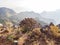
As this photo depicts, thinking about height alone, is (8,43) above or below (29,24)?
below

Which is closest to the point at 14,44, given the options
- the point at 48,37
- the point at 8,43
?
the point at 8,43

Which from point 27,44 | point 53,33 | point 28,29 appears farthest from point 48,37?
point 28,29

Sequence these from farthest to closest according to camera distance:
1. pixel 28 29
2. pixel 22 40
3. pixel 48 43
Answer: pixel 28 29, pixel 22 40, pixel 48 43

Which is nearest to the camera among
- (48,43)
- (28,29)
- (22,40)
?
(48,43)

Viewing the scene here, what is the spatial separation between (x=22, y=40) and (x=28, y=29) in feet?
12.0

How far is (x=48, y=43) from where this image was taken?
29.1m

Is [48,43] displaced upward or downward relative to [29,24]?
downward

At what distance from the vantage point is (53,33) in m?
30.1

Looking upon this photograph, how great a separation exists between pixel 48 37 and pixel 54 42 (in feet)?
3.59

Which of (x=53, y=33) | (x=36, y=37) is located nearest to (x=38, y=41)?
(x=36, y=37)

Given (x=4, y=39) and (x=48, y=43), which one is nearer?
(x=48, y=43)

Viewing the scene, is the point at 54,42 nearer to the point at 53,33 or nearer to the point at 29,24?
the point at 53,33

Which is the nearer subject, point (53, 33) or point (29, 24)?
point (53, 33)

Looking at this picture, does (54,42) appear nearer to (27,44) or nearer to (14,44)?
(27,44)
